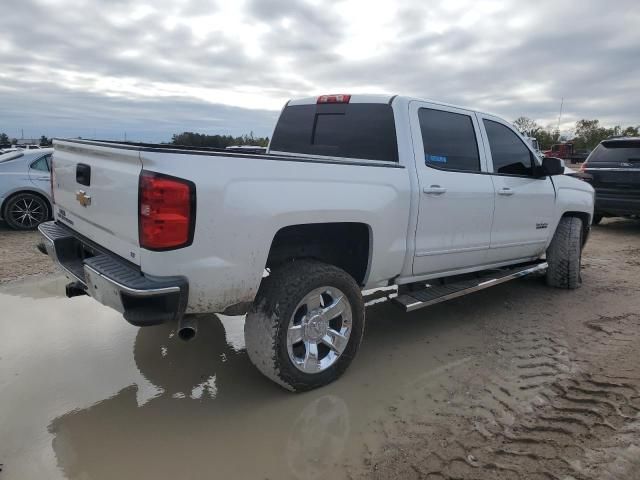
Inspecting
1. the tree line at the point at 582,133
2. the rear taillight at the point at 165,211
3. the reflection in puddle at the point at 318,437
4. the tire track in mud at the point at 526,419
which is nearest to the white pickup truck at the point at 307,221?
the rear taillight at the point at 165,211

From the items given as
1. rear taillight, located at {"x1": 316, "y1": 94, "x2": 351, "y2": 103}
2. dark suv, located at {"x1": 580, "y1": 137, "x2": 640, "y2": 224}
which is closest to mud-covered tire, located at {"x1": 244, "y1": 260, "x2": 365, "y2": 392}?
rear taillight, located at {"x1": 316, "y1": 94, "x2": 351, "y2": 103}

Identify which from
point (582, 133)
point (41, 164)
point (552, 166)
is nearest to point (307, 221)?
point (552, 166)

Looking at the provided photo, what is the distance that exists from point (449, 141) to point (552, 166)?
1.28 m

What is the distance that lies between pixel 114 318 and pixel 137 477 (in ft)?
7.38

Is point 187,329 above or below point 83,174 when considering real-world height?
below

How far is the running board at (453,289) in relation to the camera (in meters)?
3.72

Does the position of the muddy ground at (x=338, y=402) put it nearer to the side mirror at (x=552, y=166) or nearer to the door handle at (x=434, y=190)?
the door handle at (x=434, y=190)

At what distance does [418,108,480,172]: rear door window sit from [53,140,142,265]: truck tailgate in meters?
2.18

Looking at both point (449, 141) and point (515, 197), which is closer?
point (449, 141)

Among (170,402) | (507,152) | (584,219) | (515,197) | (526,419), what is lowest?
(170,402)

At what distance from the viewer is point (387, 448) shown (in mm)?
2623

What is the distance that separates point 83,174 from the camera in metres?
3.07

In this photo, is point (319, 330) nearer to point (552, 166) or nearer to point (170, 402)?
point (170, 402)

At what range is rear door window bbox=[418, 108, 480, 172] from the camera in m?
3.82
